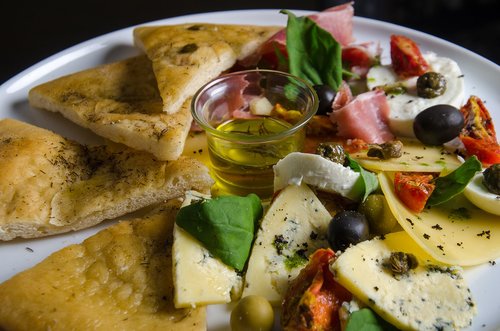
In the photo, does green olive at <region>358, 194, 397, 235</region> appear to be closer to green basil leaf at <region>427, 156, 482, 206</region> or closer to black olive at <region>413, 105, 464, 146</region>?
green basil leaf at <region>427, 156, 482, 206</region>

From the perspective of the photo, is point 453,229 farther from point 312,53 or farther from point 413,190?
point 312,53

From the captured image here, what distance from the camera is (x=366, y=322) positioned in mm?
2781

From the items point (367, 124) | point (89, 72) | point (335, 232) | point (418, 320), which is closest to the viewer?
point (418, 320)

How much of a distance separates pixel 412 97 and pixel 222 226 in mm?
1840

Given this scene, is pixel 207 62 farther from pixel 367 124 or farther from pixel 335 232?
pixel 335 232

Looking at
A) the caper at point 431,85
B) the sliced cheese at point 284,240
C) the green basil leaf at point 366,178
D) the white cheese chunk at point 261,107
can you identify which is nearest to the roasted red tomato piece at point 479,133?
the caper at point 431,85

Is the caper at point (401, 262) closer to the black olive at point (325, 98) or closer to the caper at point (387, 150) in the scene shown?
the caper at point (387, 150)

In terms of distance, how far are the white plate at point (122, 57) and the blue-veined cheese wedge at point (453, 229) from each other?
0.12 m

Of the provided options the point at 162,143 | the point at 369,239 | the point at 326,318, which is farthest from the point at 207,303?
the point at 162,143

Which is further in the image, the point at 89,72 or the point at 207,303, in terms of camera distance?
the point at 89,72

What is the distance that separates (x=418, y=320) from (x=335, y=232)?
626mm

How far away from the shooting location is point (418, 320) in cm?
281

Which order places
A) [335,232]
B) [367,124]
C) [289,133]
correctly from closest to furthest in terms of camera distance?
[335,232], [289,133], [367,124]

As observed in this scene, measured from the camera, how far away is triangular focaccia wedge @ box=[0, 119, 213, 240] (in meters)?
3.61
